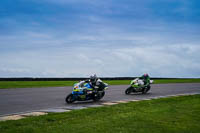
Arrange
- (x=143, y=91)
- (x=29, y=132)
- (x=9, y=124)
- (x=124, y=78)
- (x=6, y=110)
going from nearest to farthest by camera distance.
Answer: (x=29, y=132)
(x=9, y=124)
(x=6, y=110)
(x=143, y=91)
(x=124, y=78)

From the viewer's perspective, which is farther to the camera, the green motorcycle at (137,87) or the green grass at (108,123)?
the green motorcycle at (137,87)

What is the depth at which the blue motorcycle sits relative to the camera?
14.6 metres

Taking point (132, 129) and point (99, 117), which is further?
point (99, 117)

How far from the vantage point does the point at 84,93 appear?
1496 centimetres

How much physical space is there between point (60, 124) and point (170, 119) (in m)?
3.52

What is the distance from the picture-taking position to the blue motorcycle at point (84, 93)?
14633 millimetres

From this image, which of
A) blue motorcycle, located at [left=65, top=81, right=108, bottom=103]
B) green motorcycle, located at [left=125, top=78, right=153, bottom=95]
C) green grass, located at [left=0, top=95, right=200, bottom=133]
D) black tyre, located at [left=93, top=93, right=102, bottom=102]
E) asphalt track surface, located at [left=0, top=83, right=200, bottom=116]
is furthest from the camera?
green motorcycle, located at [left=125, top=78, right=153, bottom=95]

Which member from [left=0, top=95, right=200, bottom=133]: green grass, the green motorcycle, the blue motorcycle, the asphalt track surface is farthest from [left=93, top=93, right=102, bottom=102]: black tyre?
[left=0, top=95, right=200, bottom=133]: green grass

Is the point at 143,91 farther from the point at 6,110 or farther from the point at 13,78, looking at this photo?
the point at 13,78

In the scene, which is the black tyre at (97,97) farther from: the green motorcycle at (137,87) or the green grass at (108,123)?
the green grass at (108,123)

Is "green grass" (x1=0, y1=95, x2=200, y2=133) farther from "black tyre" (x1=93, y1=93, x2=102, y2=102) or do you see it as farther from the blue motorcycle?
"black tyre" (x1=93, y1=93, x2=102, y2=102)

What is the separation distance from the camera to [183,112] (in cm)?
1067

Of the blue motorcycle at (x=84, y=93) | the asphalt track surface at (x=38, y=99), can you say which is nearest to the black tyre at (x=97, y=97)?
the blue motorcycle at (x=84, y=93)

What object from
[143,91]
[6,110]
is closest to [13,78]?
[143,91]
